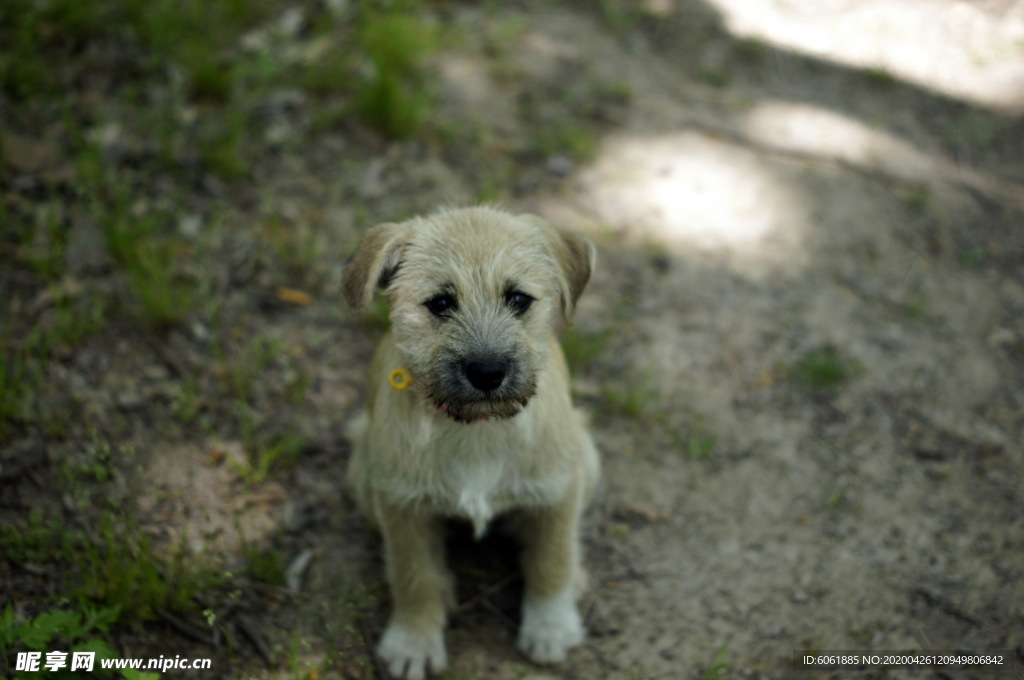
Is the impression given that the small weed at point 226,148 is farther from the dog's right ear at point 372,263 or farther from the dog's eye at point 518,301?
the dog's eye at point 518,301

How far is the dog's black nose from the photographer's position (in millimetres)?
2738

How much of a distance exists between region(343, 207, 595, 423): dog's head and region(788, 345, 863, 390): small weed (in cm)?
212

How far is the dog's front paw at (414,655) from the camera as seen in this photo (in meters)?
3.42

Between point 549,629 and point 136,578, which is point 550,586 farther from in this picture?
point 136,578

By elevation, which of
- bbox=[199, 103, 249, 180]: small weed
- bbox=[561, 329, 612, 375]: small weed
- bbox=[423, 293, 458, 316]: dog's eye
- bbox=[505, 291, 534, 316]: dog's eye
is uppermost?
bbox=[505, 291, 534, 316]: dog's eye

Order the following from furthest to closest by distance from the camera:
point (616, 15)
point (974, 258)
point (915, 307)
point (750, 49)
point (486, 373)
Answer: point (616, 15) < point (750, 49) < point (974, 258) < point (915, 307) < point (486, 373)

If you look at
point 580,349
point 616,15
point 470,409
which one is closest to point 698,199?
point 580,349

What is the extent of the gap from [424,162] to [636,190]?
1596 mm

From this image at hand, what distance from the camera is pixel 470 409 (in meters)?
2.81

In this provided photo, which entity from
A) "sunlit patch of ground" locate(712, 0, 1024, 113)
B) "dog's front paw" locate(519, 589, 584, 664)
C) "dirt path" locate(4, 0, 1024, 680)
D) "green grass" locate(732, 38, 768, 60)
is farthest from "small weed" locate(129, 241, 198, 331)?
"sunlit patch of ground" locate(712, 0, 1024, 113)

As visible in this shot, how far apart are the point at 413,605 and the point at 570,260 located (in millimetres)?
1713

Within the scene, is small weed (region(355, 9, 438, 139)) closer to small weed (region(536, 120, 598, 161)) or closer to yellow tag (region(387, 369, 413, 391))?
small weed (region(536, 120, 598, 161))

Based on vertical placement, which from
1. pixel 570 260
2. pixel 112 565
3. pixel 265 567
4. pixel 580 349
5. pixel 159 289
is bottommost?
pixel 265 567

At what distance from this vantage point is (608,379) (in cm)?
468
